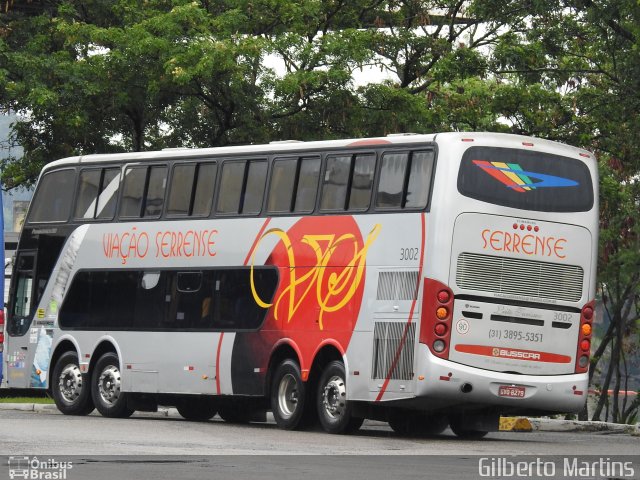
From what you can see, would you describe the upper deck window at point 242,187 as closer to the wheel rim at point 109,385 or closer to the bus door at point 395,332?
the bus door at point 395,332

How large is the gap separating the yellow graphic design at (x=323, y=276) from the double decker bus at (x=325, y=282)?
26 millimetres

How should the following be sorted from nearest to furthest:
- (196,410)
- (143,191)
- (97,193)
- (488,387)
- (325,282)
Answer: (488,387) → (325,282) → (143,191) → (97,193) → (196,410)

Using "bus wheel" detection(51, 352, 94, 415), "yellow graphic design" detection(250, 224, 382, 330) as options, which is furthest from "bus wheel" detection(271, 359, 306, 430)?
"bus wheel" detection(51, 352, 94, 415)

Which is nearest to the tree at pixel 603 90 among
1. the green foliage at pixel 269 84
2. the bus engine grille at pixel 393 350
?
the green foliage at pixel 269 84

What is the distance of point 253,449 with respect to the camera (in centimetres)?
1741

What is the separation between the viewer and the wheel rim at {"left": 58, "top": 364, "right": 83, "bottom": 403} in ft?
87.6

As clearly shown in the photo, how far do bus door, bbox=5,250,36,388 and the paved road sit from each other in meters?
3.07

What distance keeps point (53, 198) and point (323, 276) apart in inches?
270

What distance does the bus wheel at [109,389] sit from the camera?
26.0 metres

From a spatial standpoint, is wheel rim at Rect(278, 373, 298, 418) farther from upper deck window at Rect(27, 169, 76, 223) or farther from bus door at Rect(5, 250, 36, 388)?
bus door at Rect(5, 250, 36, 388)

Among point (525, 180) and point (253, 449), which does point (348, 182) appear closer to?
point (525, 180)

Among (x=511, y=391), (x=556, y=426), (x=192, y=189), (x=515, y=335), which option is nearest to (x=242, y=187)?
(x=192, y=189)

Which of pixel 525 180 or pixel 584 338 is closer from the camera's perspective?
pixel 525 180

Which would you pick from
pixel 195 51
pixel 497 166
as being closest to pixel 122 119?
pixel 195 51
